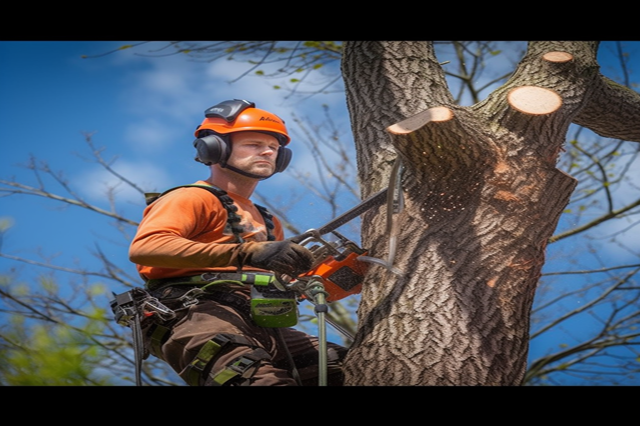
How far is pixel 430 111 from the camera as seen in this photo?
9.67 ft

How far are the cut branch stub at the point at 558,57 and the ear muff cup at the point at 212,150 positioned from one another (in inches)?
64.6

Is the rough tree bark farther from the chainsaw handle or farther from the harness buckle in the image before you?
the harness buckle

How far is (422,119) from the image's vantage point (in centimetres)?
293

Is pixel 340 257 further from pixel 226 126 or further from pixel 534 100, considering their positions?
pixel 534 100

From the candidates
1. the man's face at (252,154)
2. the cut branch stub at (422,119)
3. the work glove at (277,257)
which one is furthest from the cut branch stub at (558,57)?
the work glove at (277,257)

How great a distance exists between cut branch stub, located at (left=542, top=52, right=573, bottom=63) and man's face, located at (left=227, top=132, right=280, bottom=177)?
1.44 metres

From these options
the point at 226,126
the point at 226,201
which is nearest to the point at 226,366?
the point at 226,201

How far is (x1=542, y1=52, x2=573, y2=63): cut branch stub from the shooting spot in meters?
3.41

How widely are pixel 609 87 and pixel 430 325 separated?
1.89m

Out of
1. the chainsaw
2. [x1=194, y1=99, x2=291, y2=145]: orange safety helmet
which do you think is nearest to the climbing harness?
the chainsaw

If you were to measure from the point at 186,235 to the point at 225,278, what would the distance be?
0.25 meters
